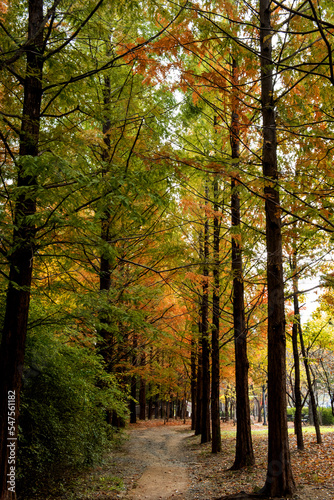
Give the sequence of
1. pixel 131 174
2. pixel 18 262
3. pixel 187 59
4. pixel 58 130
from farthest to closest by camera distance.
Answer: pixel 187 59, pixel 58 130, pixel 18 262, pixel 131 174

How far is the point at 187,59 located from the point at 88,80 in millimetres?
4236

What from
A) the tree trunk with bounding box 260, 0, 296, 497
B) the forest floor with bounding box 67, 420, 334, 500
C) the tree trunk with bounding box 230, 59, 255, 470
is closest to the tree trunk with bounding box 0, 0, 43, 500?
the forest floor with bounding box 67, 420, 334, 500

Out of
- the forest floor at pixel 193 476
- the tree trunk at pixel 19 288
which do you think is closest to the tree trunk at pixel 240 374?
the forest floor at pixel 193 476

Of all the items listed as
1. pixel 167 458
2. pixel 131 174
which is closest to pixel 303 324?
pixel 167 458

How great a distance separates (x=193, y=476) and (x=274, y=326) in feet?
17.1

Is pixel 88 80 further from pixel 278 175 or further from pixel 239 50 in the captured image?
pixel 278 175

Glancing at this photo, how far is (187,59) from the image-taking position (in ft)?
28.9

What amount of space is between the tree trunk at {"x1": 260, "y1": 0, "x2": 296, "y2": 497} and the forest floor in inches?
16.3

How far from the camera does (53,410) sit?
6340 millimetres

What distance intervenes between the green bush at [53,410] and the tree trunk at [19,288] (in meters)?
1.29

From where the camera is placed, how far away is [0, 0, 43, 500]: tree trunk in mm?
4324

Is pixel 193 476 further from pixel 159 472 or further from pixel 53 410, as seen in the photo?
pixel 53 410

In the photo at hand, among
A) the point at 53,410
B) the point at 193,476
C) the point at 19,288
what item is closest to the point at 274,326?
the point at 19,288

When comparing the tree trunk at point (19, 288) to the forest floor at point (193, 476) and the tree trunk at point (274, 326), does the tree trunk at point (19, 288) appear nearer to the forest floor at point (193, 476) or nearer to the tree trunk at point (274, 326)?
the forest floor at point (193, 476)
